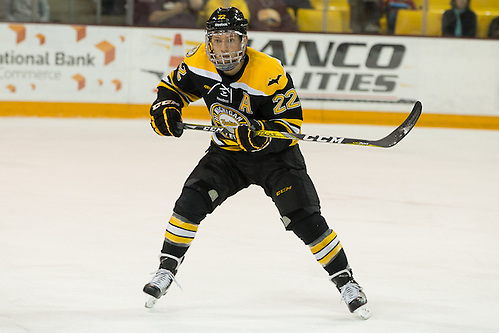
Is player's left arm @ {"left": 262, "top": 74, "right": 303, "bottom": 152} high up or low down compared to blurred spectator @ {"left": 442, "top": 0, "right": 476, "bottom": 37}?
up

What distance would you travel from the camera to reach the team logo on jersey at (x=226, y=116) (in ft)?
8.93

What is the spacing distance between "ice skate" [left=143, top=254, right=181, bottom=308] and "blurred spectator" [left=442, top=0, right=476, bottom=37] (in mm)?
6111

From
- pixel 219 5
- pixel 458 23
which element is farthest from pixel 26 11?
pixel 458 23

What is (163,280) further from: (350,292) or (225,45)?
(225,45)

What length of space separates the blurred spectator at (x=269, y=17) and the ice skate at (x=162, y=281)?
18.4ft

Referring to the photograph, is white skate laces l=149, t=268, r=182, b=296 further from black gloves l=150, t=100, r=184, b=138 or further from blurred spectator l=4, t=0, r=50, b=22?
blurred spectator l=4, t=0, r=50, b=22

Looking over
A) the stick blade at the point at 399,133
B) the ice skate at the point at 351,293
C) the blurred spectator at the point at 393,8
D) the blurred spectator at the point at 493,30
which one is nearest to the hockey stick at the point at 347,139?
the stick blade at the point at 399,133

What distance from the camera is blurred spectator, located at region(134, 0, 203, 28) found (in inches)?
317

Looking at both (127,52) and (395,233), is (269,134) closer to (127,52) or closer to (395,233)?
(395,233)

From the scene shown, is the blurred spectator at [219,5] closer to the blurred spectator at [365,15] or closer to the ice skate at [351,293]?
the blurred spectator at [365,15]

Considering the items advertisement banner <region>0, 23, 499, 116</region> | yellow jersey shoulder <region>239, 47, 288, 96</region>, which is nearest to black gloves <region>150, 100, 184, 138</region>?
yellow jersey shoulder <region>239, 47, 288, 96</region>

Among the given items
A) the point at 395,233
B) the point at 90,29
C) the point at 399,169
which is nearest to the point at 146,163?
the point at 399,169

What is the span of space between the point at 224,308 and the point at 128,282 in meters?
0.42

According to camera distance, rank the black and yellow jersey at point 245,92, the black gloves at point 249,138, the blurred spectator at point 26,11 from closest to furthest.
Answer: the black gloves at point 249,138 < the black and yellow jersey at point 245,92 < the blurred spectator at point 26,11
